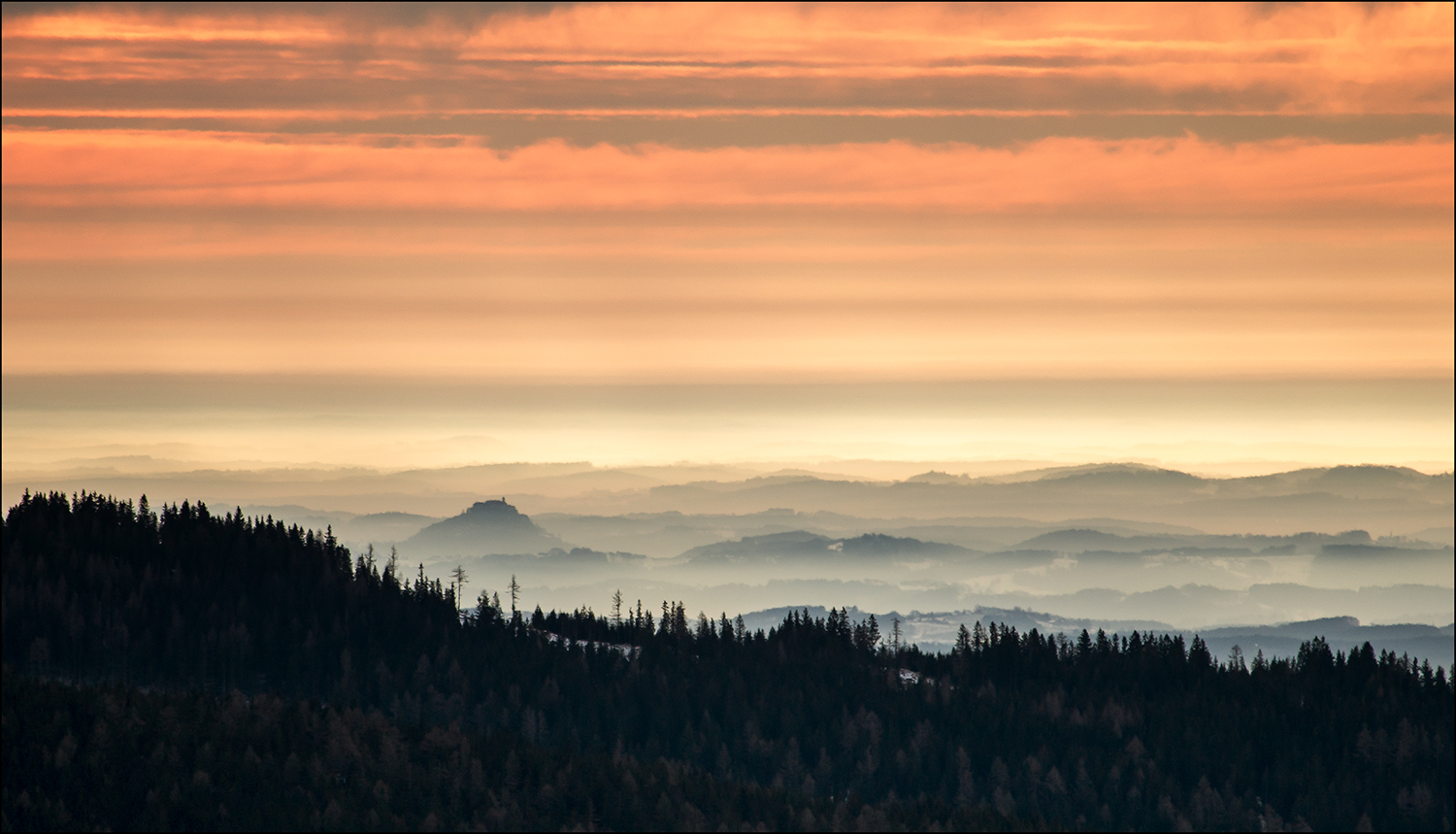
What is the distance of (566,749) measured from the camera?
650 ft

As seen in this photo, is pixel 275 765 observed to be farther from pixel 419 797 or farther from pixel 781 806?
pixel 781 806

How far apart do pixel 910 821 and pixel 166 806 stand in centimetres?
9253

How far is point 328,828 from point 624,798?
35.9 meters

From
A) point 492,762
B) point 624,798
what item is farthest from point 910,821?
point 492,762

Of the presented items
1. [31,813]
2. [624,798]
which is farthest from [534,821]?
[31,813]

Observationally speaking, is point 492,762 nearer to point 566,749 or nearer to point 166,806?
point 566,749

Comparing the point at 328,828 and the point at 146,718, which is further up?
the point at 146,718

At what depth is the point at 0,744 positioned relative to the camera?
186 m

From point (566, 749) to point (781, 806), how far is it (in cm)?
3184

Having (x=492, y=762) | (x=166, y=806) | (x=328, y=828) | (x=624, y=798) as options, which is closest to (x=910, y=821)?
(x=624, y=798)

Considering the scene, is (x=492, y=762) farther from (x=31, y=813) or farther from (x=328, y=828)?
(x=31, y=813)

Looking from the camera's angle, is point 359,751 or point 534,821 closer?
point 534,821

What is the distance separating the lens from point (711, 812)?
595ft

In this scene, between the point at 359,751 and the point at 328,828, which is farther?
the point at 359,751
